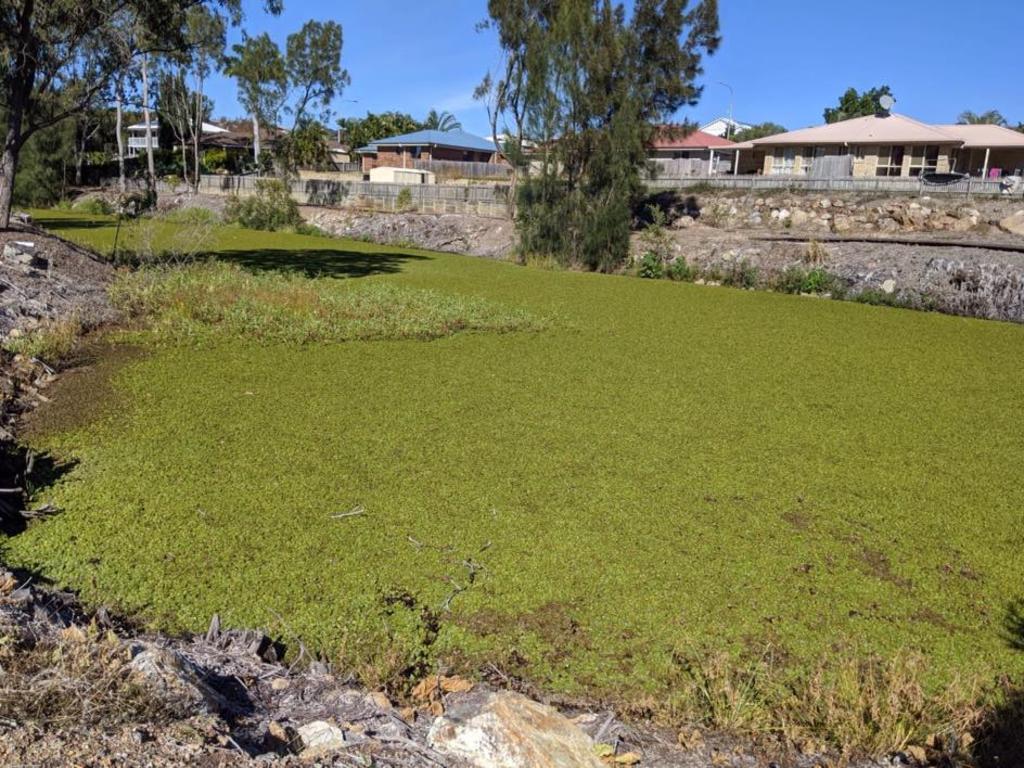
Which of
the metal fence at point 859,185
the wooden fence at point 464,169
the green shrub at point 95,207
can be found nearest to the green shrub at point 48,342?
the metal fence at point 859,185

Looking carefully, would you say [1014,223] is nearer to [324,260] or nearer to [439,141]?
[324,260]

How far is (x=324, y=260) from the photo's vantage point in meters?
17.6

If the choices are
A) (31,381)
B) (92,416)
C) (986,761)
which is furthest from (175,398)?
(986,761)

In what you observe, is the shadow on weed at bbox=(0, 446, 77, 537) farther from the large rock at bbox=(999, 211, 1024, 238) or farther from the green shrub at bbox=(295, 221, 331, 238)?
the green shrub at bbox=(295, 221, 331, 238)

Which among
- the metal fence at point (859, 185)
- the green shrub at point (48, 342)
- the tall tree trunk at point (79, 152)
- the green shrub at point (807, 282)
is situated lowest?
the green shrub at point (48, 342)

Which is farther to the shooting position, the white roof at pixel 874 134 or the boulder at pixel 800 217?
the white roof at pixel 874 134

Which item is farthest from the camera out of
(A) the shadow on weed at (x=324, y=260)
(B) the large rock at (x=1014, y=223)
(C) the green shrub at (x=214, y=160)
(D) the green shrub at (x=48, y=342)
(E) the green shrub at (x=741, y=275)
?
(C) the green shrub at (x=214, y=160)

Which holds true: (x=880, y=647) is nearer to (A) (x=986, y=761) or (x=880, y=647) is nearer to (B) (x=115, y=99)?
(A) (x=986, y=761)

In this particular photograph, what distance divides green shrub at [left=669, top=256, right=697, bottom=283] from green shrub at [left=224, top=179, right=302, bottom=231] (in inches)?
524

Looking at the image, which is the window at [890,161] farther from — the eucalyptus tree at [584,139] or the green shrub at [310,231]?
the green shrub at [310,231]

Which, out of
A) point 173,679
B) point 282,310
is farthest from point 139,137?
point 173,679

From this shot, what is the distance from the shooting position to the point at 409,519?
4.47 m

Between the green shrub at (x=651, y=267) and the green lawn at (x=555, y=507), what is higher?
the green shrub at (x=651, y=267)

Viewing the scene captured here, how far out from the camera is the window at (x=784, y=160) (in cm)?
3109
